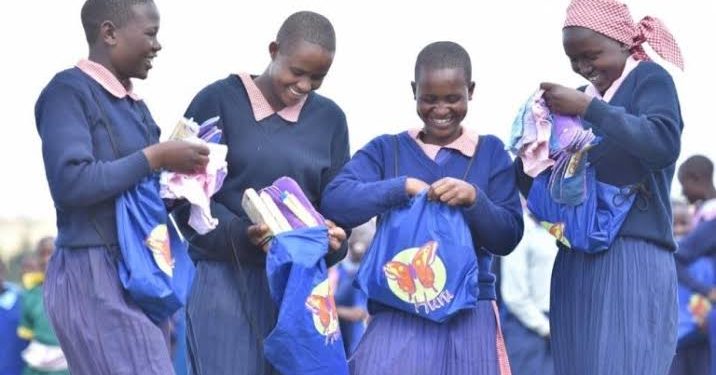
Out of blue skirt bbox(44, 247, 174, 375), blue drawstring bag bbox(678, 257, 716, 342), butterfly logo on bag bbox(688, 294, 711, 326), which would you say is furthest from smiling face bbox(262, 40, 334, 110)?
butterfly logo on bag bbox(688, 294, 711, 326)

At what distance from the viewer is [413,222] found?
569 cm

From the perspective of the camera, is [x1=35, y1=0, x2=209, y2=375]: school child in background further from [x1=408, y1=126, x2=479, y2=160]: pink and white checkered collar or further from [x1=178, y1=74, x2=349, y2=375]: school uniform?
[x1=408, y1=126, x2=479, y2=160]: pink and white checkered collar

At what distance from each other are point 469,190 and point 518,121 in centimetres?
33

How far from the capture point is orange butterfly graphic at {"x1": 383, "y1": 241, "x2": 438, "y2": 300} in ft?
18.6

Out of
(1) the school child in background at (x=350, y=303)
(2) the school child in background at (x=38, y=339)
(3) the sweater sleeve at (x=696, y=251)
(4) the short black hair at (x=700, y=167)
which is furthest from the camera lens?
(1) the school child in background at (x=350, y=303)

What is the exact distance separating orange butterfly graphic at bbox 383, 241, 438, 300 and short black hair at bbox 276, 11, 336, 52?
89 cm

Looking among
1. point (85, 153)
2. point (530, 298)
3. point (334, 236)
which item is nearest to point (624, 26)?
point (334, 236)

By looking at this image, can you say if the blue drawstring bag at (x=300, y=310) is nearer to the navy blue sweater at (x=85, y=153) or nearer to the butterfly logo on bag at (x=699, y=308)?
the navy blue sweater at (x=85, y=153)

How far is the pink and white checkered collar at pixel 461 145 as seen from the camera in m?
5.90

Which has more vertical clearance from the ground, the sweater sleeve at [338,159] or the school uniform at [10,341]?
the sweater sleeve at [338,159]

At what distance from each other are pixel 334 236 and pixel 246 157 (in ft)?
1.51

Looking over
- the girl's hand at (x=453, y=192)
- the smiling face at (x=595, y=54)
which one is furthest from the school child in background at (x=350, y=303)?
the girl's hand at (x=453, y=192)

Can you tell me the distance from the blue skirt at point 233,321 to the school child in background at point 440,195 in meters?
0.38

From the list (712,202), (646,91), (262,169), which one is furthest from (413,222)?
(712,202)
